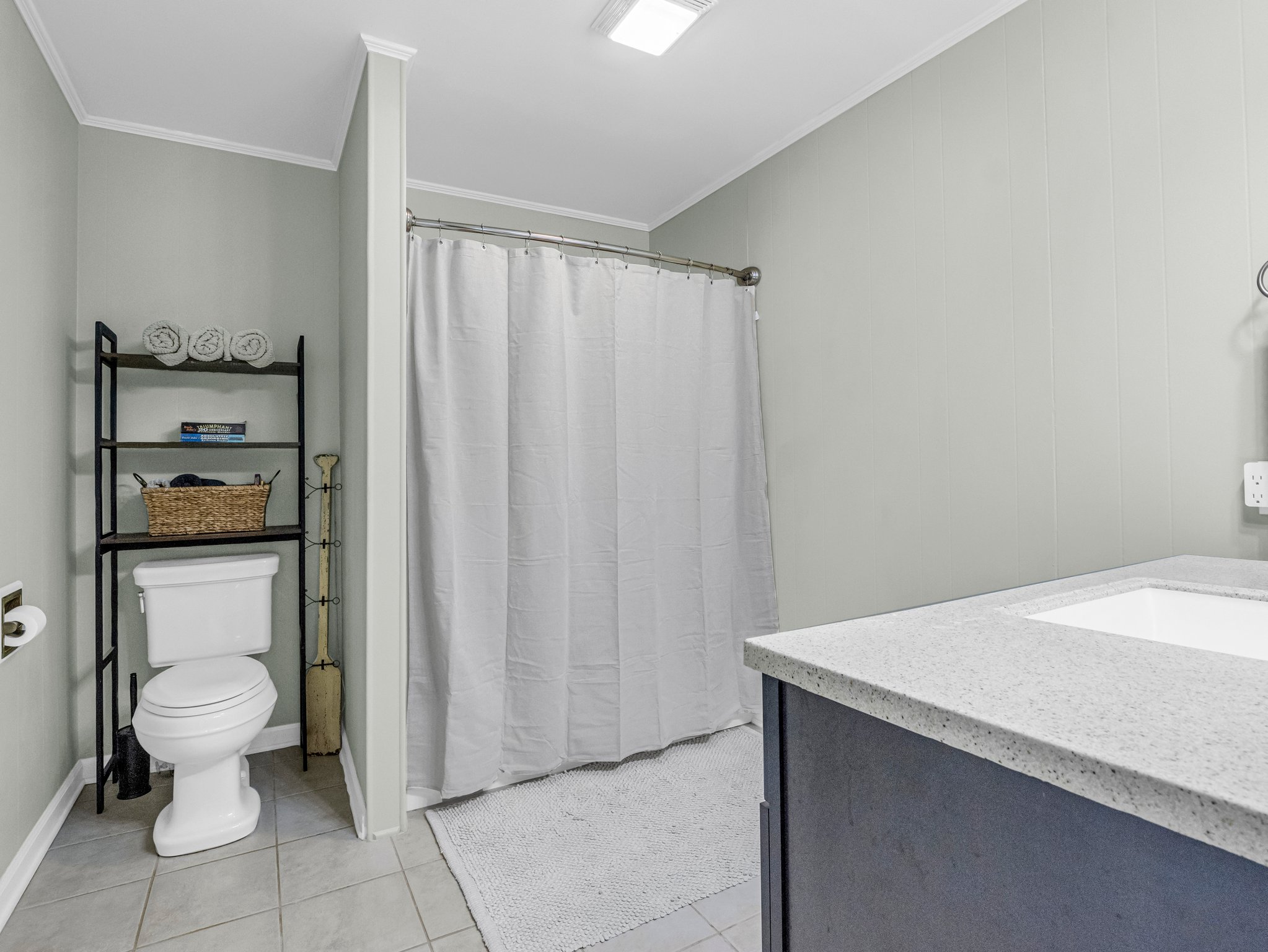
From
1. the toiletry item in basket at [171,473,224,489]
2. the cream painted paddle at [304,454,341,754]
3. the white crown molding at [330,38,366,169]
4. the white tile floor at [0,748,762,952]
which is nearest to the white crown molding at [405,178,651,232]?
the white crown molding at [330,38,366,169]

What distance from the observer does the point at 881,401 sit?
→ 7.33 ft

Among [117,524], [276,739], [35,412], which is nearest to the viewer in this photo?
[35,412]

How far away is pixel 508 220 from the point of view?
3.17 metres

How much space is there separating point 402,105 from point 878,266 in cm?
157

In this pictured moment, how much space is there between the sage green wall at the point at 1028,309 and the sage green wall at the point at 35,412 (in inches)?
92.8

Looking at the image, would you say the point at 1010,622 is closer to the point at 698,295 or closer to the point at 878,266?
the point at 878,266

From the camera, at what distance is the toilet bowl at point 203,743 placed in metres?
1.91

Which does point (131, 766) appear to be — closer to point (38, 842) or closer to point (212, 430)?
point (38, 842)

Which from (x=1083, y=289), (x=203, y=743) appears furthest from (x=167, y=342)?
(x=1083, y=289)

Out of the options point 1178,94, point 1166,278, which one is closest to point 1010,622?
point 1166,278

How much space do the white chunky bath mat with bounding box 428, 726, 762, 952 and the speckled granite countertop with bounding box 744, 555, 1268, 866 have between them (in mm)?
1216

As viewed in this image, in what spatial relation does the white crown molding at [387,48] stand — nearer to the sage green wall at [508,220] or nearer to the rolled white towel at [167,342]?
the sage green wall at [508,220]

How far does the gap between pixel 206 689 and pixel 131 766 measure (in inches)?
23.7

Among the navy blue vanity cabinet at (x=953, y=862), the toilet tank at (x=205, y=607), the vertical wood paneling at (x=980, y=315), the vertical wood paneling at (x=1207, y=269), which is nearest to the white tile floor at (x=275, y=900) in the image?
the toilet tank at (x=205, y=607)
